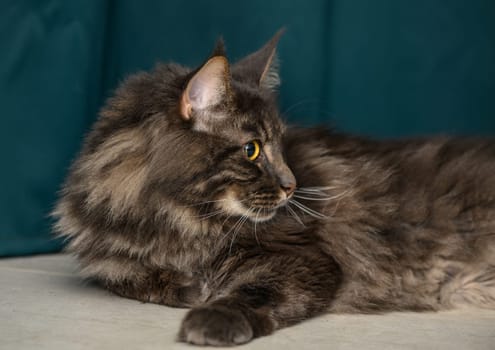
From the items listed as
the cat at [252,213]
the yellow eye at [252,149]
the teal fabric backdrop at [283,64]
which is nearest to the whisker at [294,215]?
the cat at [252,213]

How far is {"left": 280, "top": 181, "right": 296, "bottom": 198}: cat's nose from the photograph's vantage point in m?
2.16

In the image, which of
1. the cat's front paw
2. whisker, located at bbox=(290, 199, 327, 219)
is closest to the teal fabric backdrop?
whisker, located at bbox=(290, 199, 327, 219)

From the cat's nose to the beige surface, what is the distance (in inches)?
16.3

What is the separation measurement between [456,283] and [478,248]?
15cm

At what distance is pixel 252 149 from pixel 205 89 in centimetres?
24

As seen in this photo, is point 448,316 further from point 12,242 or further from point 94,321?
point 12,242

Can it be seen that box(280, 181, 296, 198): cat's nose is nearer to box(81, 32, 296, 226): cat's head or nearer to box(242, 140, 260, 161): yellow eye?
box(81, 32, 296, 226): cat's head

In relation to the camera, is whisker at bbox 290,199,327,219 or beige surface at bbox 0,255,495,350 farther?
whisker at bbox 290,199,327,219

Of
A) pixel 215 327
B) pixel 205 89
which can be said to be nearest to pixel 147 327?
pixel 215 327

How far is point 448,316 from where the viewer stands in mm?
2227

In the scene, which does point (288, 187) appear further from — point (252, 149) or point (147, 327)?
point (147, 327)

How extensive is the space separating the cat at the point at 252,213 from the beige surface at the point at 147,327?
0.07 meters

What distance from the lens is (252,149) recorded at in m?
2.16

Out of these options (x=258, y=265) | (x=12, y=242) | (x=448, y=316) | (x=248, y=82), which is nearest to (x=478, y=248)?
(x=448, y=316)
